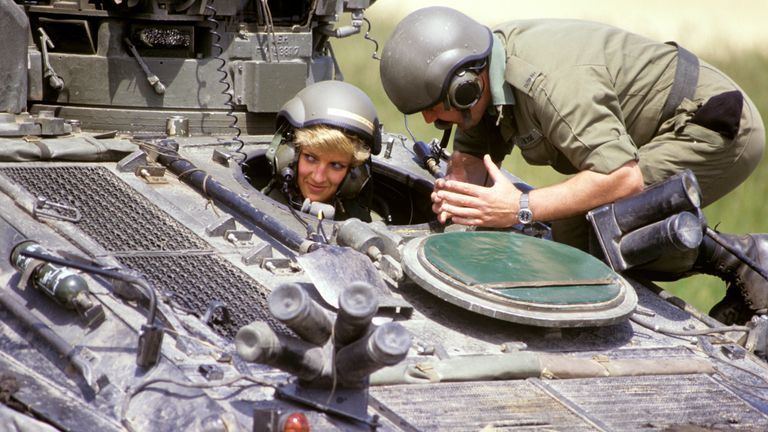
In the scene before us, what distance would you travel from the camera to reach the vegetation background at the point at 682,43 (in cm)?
1323

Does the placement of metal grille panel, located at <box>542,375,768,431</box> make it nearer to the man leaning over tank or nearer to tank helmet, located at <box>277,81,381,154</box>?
the man leaning over tank

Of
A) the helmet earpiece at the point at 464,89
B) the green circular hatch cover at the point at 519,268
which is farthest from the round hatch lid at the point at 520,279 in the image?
the helmet earpiece at the point at 464,89

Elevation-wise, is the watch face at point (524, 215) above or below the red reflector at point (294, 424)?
below

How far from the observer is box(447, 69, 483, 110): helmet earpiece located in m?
7.27

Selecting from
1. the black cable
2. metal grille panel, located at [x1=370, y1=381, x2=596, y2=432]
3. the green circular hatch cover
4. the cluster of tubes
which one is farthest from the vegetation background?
the cluster of tubes

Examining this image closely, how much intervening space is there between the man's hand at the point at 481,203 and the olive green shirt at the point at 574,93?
0.36 meters

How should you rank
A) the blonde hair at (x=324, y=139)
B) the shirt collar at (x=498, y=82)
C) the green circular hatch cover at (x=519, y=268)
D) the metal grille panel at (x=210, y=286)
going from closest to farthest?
the metal grille panel at (x=210, y=286) → the green circular hatch cover at (x=519, y=268) → the shirt collar at (x=498, y=82) → the blonde hair at (x=324, y=139)

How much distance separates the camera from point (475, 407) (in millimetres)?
5398

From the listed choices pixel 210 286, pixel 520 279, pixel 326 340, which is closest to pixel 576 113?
pixel 520 279

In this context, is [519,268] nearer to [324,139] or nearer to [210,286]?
[210,286]

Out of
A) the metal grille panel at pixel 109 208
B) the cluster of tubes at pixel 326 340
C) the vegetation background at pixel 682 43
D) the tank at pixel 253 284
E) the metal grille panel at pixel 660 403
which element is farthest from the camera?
the vegetation background at pixel 682 43

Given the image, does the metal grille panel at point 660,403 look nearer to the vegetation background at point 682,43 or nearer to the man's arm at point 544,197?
the man's arm at point 544,197

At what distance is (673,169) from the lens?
758cm

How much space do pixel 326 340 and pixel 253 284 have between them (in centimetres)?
125
